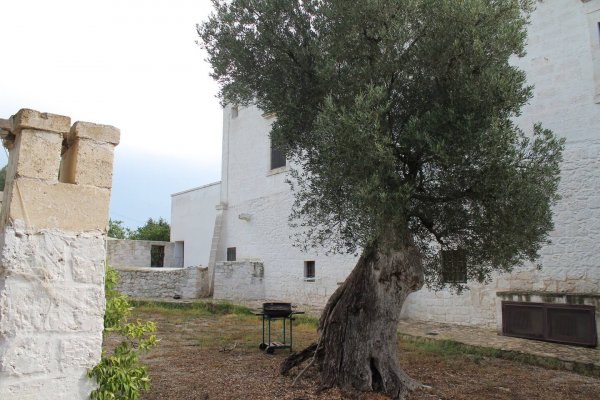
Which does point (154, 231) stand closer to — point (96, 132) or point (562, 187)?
point (562, 187)

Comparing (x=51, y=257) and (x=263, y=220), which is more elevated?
(x=263, y=220)

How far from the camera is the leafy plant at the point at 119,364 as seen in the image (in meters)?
3.01

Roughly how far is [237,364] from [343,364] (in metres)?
2.14

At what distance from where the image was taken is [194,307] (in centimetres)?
1467

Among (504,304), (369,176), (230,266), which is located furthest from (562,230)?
(230,266)

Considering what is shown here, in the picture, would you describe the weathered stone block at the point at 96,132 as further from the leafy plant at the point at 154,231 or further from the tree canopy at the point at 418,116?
the leafy plant at the point at 154,231

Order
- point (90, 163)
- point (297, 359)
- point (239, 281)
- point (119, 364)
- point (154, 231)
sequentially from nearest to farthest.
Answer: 1. point (90, 163)
2. point (119, 364)
3. point (297, 359)
4. point (239, 281)
5. point (154, 231)

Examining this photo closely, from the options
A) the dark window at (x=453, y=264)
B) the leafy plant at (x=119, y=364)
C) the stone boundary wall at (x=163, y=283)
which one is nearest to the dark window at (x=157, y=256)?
the stone boundary wall at (x=163, y=283)

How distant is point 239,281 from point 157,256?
820cm

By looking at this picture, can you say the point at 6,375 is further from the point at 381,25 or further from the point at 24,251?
the point at 381,25

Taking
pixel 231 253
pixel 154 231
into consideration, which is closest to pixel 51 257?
pixel 231 253

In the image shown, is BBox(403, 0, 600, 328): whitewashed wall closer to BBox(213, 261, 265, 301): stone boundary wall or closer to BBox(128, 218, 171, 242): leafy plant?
BBox(213, 261, 265, 301): stone boundary wall

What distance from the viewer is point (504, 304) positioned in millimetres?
8914

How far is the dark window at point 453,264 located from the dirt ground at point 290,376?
1415mm
